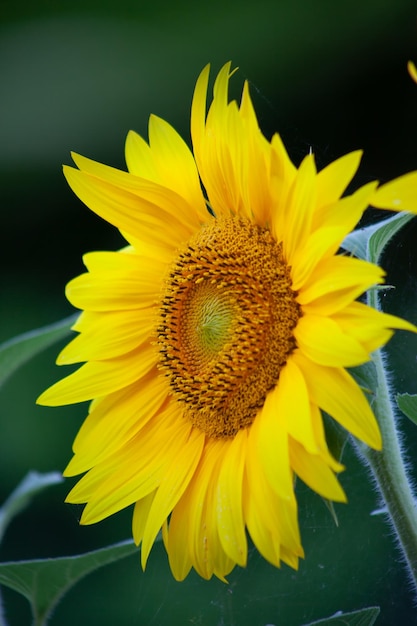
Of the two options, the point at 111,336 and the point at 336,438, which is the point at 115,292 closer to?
the point at 111,336

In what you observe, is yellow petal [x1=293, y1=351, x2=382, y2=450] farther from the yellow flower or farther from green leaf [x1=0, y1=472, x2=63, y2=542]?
green leaf [x1=0, y1=472, x2=63, y2=542]

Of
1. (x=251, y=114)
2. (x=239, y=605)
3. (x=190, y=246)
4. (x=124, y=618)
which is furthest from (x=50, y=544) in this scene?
(x=251, y=114)

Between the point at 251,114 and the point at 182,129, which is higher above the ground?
the point at 182,129

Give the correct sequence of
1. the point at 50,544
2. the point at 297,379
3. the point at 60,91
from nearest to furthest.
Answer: the point at 297,379 < the point at 50,544 < the point at 60,91

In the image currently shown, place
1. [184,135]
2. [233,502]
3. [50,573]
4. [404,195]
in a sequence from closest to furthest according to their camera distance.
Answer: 1. [404,195]
2. [233,502]
3. [50,573]
4. [184,135]

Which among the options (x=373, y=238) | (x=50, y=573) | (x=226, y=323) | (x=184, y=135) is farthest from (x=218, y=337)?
(x=184, y=135)

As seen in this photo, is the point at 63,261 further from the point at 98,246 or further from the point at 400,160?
the point at 400,160

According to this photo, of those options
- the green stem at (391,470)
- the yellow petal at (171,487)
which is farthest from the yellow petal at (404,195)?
the yellow petal at (171,487)
